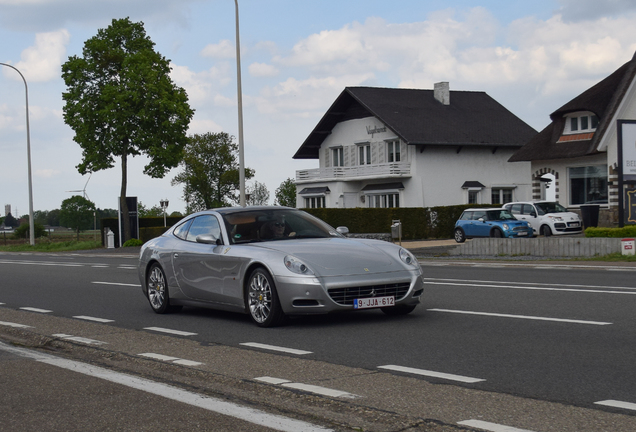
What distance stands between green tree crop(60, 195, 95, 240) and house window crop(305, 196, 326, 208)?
8726cm

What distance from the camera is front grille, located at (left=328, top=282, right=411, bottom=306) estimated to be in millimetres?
9516

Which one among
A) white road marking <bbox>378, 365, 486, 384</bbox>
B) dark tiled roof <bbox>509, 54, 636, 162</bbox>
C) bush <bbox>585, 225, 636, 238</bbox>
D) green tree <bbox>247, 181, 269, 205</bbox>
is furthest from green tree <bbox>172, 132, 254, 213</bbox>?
white road marking <bbox>378, 365, 486, 384</bbox>

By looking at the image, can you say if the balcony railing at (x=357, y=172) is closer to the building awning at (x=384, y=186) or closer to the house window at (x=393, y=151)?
the building awning at (x=384, y=186)

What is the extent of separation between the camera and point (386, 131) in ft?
182

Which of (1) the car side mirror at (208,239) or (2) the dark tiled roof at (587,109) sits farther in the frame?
(2) the dark tiled roof at (587,109)

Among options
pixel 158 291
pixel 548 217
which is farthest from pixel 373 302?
pixel 548 217

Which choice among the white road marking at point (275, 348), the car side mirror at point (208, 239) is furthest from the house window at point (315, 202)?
the white road marking at point (275, 348)

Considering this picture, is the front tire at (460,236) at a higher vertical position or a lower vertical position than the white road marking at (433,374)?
higher

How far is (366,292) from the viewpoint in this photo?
9.65m

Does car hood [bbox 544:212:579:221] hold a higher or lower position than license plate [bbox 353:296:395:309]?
higher

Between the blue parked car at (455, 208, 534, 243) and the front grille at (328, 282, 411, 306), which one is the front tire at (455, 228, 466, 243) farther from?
the front grille at (328, 282, 411, 306)

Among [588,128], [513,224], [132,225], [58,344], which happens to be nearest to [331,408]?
[58,344]

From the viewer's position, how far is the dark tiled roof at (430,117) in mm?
53719

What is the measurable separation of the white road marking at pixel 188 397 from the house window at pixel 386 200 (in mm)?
46992
